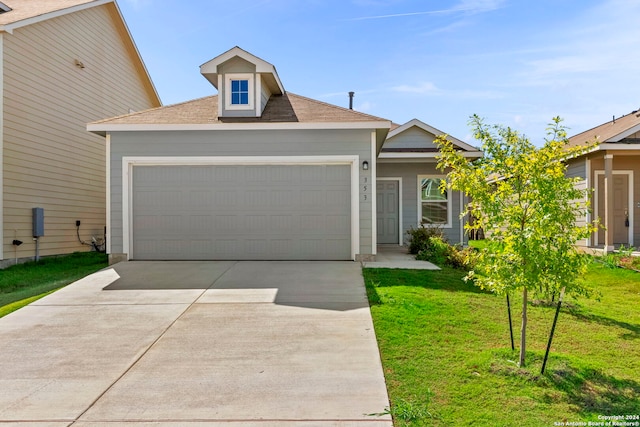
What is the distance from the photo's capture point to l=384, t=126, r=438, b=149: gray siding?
567 inches

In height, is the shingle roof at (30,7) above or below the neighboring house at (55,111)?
above

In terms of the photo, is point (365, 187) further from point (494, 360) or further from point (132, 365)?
point (132, 365)

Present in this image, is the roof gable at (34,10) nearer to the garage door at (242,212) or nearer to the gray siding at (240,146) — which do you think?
the gray siding at (240,146)

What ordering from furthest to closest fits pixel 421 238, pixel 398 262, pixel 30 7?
pixel 30 7 < pixel 421 238 < pixel 398 262

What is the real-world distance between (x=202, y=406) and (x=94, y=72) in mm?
14285

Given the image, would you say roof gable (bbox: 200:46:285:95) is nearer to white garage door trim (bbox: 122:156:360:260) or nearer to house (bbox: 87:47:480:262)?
house (bbox: 87:47:480:262)

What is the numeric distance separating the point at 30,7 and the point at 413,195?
12.5 m

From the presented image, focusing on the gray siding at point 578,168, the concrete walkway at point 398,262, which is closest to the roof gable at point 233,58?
the concrete walkway at point 398,262

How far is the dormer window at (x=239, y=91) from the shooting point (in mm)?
10375

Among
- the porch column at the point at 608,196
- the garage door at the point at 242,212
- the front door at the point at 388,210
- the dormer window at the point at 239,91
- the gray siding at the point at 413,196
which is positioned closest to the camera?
the garage door at the point at 242,212

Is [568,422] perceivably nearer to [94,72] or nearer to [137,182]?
[137,182]

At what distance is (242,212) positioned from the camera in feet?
33.4

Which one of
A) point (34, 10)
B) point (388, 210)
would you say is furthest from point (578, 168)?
point (34, 10)

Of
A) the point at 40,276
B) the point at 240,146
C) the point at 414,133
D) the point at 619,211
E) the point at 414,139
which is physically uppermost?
the point at 414,133
